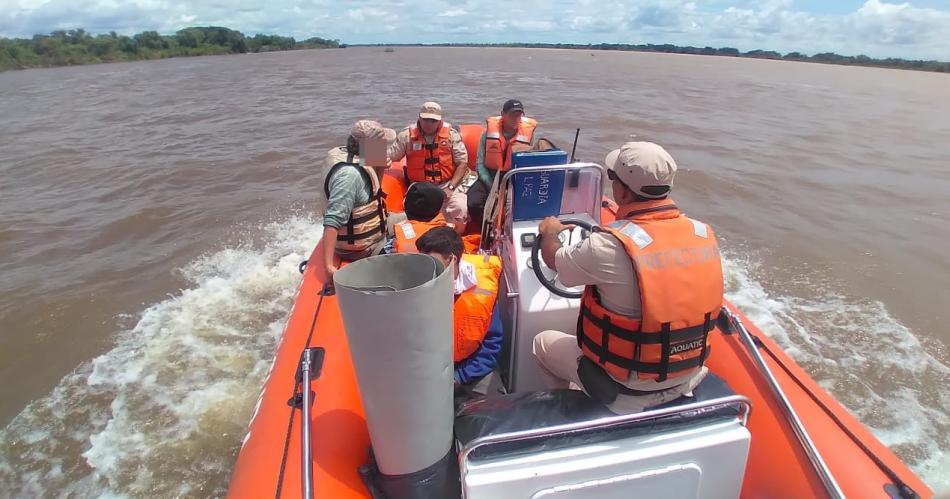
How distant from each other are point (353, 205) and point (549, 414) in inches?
63.9

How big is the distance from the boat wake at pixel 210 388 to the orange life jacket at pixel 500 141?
2162 mm

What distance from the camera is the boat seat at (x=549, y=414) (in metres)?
1.50

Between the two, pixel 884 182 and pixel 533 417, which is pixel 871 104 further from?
pixel 533 417

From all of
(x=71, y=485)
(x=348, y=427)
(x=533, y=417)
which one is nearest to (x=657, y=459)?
(x=533, y=417)

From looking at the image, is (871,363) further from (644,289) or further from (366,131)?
(366,131)

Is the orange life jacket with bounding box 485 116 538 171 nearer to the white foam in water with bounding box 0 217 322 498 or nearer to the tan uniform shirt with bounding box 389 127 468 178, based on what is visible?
the tan uniform shirt with bounding box 389 127 468 178

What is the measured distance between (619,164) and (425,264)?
2.23 ft

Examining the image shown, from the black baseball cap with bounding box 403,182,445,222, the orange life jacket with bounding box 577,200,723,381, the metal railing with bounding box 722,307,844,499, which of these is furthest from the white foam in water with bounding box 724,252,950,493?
the black baseball cap with bounding box 403,182,445,222

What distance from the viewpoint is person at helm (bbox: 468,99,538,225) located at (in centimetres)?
384

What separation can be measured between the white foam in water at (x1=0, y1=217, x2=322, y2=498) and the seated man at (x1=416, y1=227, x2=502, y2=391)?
177 cm

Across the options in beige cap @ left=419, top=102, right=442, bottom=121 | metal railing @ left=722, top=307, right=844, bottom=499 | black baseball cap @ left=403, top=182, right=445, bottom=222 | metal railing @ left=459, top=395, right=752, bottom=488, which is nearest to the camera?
metal railing @ left=459, top=395, right=752, bottom=488

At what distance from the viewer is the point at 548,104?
1419 cm

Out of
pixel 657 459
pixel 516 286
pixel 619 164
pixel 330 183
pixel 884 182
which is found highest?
pixel 619 164

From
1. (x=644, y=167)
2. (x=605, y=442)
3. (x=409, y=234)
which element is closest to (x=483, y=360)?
(x=605, y=442)
